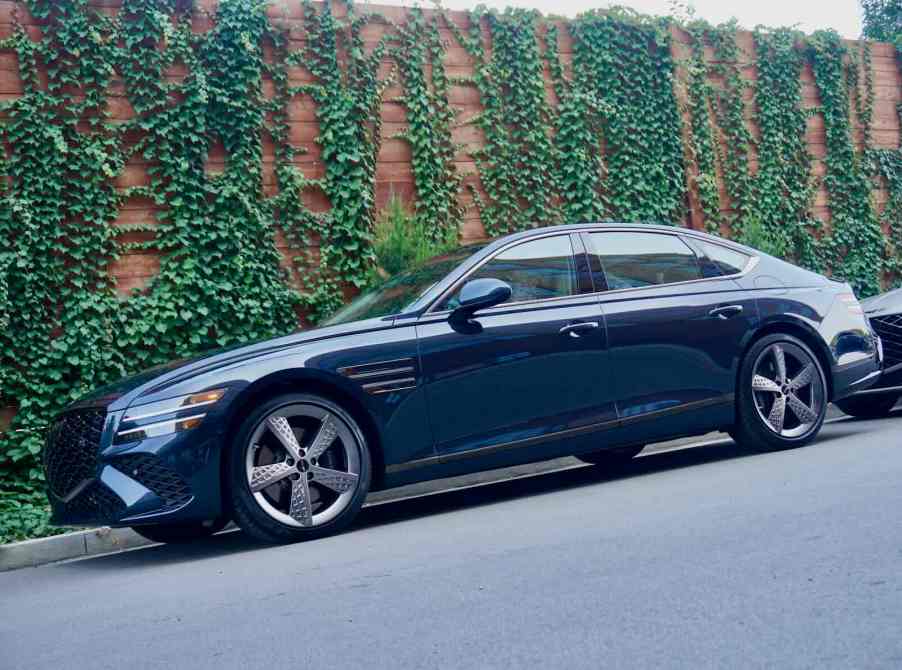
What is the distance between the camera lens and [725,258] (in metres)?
7.42

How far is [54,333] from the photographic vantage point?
8922 mm

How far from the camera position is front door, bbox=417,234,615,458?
612cm

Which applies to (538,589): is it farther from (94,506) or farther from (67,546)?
(67,546)

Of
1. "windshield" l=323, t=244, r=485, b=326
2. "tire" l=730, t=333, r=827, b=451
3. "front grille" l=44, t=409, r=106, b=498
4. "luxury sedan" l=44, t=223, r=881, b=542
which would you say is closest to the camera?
"luxury sedan" l=44, t=223, r=881, b=542

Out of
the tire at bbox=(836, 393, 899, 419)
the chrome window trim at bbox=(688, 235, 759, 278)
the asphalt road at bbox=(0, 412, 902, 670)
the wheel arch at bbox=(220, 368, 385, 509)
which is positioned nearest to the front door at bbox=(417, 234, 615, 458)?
the wheel arch at bbox=(220, 368, 385, 509)

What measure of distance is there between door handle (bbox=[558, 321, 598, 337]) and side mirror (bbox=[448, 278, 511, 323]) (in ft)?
1.52

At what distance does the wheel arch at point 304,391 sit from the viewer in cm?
570

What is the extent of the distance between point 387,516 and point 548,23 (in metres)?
6.50

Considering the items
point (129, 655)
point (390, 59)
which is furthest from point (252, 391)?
point (390, 59)

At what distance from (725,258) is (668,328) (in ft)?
2.90

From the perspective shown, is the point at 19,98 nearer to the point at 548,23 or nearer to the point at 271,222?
the point at 271,222

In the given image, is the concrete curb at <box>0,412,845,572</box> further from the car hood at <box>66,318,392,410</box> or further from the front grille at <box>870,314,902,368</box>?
the front grille at <box>870,314,902,368</box>

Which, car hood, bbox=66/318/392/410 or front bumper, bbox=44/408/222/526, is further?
car hood, bbox=66/318/392/410

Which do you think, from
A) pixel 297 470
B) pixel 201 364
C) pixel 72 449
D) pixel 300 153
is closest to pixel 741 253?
pixel 297 470
